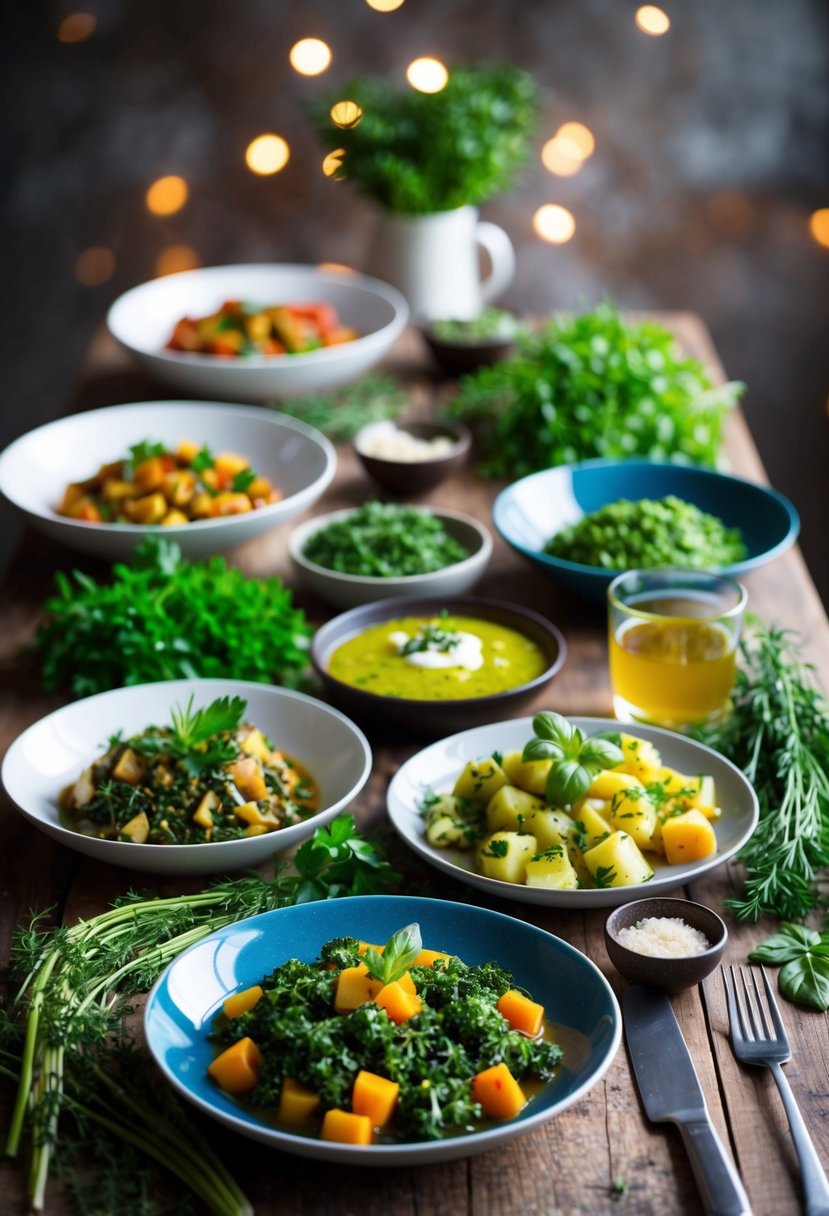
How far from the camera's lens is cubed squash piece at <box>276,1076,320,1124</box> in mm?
1157

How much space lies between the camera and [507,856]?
151 cm

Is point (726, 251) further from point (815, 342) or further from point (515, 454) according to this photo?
point (515, 454)

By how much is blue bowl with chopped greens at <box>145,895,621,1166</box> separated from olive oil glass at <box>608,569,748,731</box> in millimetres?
627

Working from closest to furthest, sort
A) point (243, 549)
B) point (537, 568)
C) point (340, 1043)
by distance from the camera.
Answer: point (340, 1043) < point (537, 568) < point (243, 549)

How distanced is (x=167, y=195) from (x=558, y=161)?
4.77ft

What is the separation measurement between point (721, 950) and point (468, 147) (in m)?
2.63

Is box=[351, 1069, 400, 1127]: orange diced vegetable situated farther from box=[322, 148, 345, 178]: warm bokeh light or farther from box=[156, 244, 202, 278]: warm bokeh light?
box=[156, 244, 202, 278]: warm bokeh light

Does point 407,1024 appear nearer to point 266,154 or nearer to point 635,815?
point 635,815

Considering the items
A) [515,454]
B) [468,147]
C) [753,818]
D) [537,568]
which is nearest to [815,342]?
[468,147]

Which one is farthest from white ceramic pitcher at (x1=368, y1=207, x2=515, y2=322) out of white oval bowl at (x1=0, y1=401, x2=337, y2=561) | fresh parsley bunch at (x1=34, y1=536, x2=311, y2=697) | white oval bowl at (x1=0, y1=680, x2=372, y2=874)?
white oval bowl at (x1=0, y1=680, x2=372, y2=874)

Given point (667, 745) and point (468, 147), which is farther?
point (468, 147)

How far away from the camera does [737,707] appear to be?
189cm

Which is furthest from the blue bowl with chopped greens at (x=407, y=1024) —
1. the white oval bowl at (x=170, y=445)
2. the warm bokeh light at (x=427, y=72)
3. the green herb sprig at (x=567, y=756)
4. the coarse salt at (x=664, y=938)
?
the warm bokeh light at (x=427, y=72)

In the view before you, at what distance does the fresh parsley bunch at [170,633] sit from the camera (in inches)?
78.1
